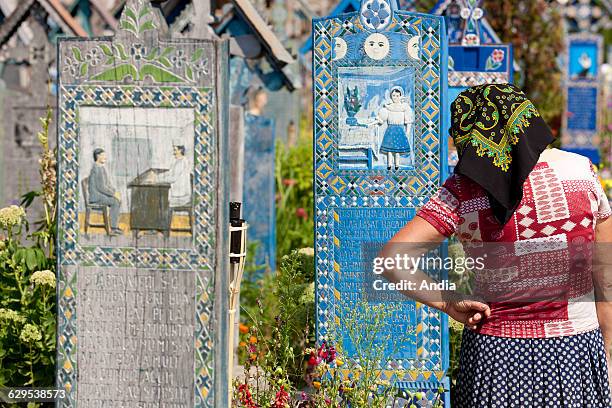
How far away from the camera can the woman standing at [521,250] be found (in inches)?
137

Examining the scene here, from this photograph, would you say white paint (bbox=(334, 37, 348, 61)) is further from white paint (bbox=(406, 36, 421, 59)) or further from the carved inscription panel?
the carved inscription panel

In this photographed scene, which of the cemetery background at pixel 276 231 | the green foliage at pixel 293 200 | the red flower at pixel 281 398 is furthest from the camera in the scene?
the green foliage at pixel 293 200

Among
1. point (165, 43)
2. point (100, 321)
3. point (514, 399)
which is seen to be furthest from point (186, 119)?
point (514, 399)

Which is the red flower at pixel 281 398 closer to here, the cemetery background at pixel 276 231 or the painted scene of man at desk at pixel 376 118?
the cemetery background at pixel 276 231

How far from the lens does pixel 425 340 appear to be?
5.44 meters

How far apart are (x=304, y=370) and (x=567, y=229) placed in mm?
2659

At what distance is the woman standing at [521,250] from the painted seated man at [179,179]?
1129 mm

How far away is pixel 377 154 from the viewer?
5398mm

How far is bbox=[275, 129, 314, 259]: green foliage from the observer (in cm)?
1019

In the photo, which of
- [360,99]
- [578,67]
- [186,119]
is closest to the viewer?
[186,119]

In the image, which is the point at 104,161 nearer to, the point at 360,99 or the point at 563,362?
the point at 360,99

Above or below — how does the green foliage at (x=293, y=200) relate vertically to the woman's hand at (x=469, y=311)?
above

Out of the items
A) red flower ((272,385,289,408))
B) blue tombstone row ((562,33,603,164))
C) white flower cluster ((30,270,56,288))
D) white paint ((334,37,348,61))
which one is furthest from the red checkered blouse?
blue tombstone row ((562,33,603,164))

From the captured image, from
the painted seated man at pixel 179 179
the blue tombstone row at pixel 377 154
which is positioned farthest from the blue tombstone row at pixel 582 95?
the painted seated man at pixel 179 179
